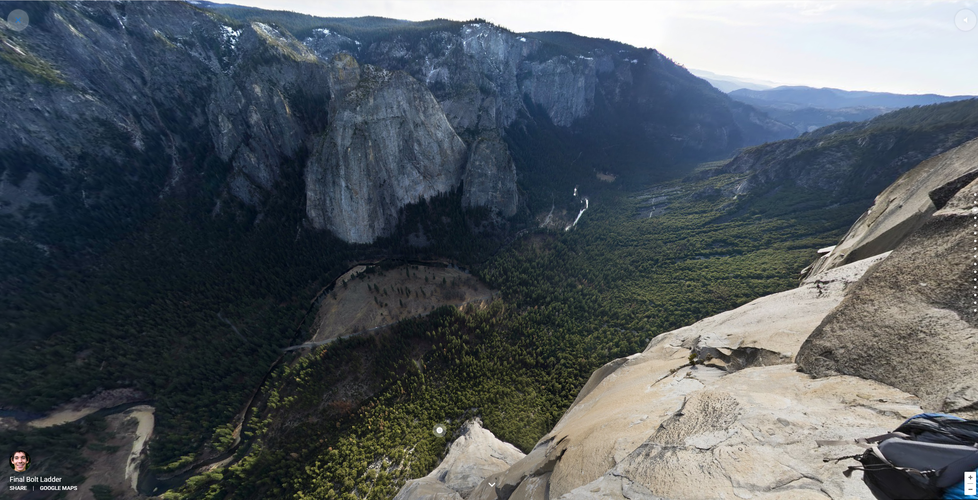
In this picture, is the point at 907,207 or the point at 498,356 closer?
the point at 907,207

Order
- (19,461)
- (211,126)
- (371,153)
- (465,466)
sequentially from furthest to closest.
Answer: (211,126), (371,153), (19,461), (465,466)

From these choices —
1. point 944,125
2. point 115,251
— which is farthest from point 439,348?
point 944,125

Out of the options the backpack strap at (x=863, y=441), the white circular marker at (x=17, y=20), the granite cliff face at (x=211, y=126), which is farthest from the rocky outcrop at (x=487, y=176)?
the white circular marker at (x=17, y=20)

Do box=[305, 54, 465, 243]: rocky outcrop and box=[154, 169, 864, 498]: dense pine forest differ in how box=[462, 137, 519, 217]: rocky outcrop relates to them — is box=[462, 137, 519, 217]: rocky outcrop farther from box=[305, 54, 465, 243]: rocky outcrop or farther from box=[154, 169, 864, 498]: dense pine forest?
box=[154, 169, 864, 498]: dense pine forest

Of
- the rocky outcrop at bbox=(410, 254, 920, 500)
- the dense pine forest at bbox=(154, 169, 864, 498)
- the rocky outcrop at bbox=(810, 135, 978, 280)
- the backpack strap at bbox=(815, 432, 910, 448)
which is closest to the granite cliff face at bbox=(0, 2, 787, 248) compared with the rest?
the dense pine forest at bbox=(154, 169, 864, 498)

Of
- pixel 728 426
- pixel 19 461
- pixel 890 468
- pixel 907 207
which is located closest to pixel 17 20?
pixel 19 461

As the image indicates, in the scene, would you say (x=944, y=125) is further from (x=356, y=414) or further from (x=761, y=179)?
(x=356, y=414)

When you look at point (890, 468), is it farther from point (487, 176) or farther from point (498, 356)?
point (487, 176)
